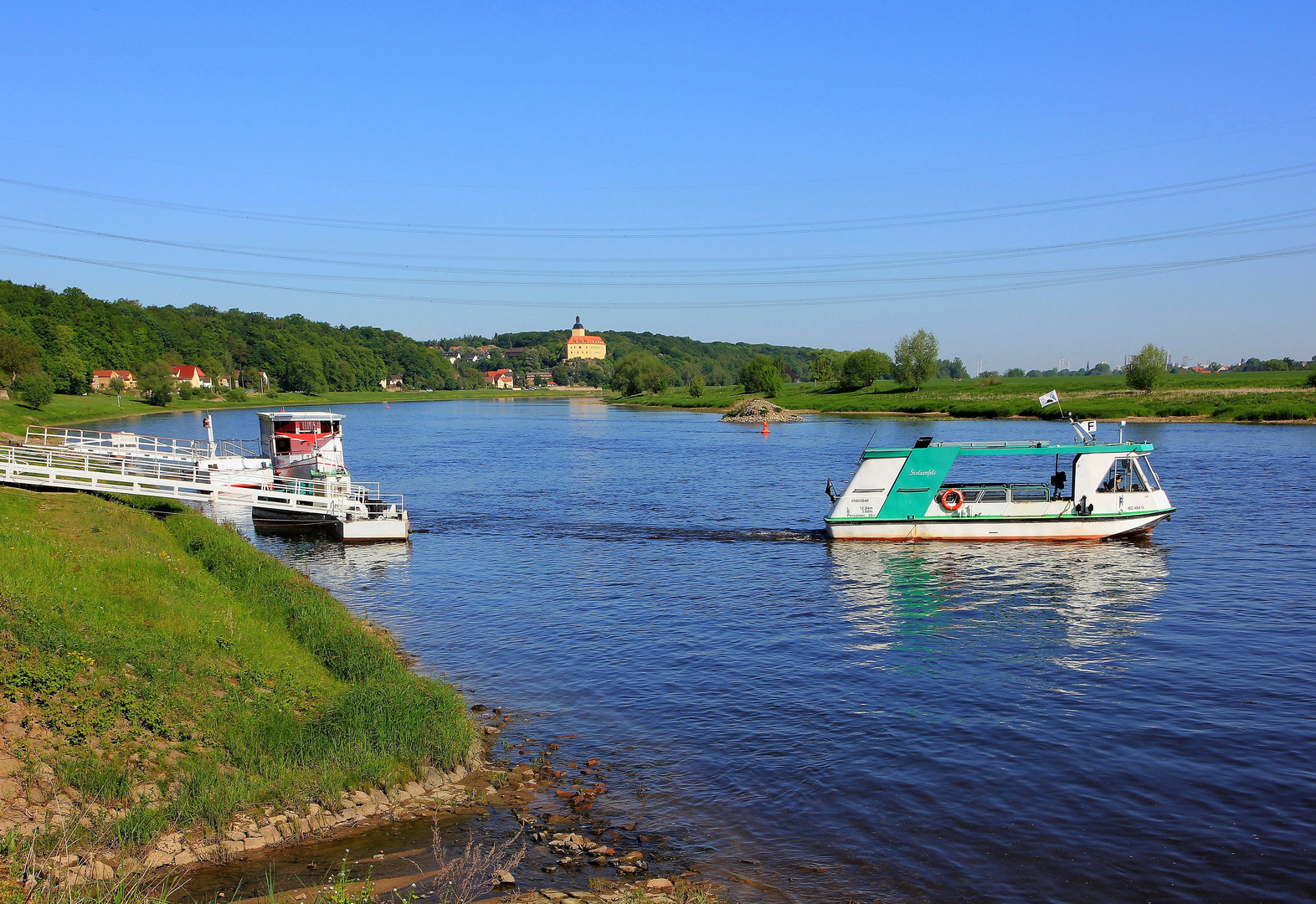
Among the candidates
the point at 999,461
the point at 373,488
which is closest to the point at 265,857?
the point at 373,488

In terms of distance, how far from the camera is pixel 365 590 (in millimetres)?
29547

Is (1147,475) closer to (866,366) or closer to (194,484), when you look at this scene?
(194,484)

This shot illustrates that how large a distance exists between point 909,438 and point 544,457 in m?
35.2

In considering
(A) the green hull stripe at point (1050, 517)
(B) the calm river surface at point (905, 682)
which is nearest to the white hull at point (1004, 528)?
(A) the green hull stripe at point (1050, 517)

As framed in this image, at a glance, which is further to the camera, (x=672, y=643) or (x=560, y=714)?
(x=672, y=643)

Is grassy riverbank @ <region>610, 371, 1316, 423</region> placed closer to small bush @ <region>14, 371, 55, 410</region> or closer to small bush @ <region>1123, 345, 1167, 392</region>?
small bush @ <region>1123, 345, 1167, 392</region>

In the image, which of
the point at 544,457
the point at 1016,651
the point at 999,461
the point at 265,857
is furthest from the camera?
the point at 544,457

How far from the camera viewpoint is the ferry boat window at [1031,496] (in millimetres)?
37125

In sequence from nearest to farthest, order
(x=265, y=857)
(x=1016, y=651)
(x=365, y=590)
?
(x=265, y=857) < (x=1016, y=651) < (x=365, y=590)

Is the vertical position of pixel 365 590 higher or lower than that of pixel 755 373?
lower

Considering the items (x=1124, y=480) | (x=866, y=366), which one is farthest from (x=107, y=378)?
(x=1124, y=480)

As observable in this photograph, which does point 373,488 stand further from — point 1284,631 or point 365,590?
point 1284,631

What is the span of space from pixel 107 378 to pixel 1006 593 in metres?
178

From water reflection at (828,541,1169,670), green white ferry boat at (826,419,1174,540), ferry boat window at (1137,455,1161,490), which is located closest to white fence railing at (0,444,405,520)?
green white ferry boat at (826,419,1174,540)
